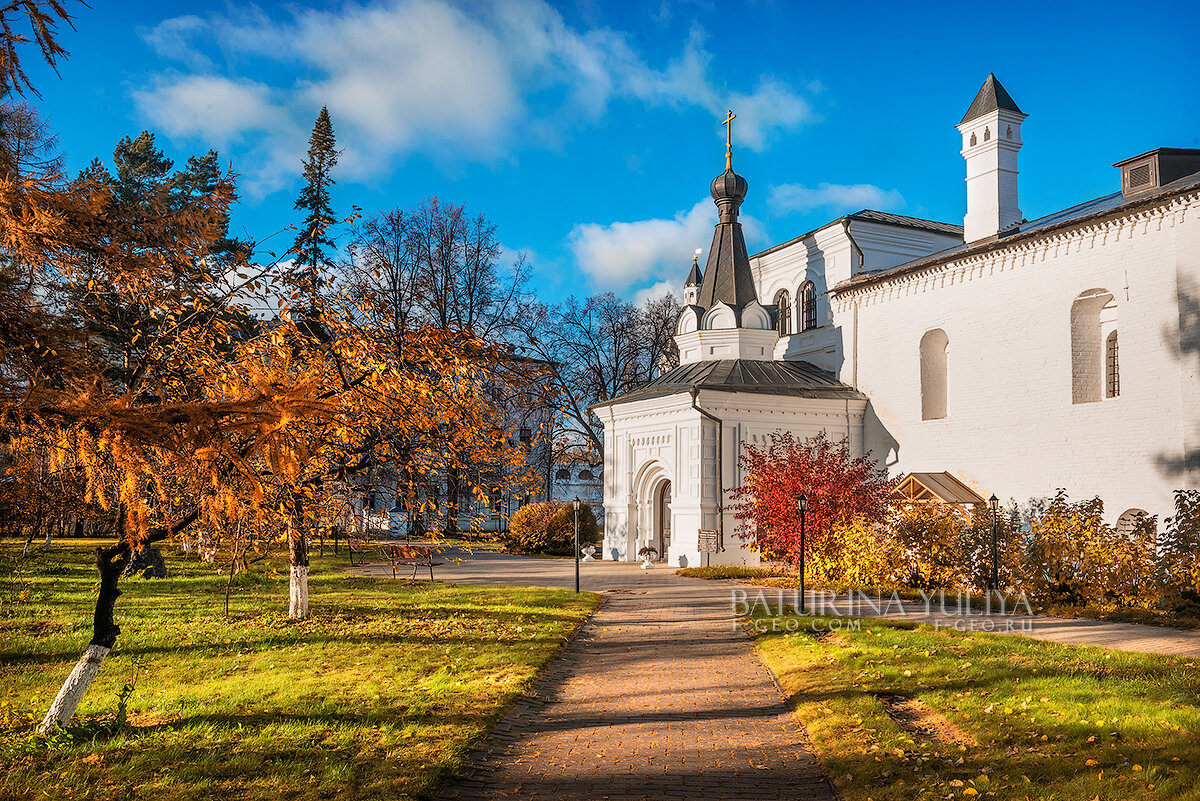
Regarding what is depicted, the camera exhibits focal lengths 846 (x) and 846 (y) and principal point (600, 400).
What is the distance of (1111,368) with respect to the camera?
18547mm

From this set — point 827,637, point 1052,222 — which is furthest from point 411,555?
point 1052,222

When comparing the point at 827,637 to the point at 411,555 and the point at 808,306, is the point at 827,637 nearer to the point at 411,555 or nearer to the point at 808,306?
the point at 411,555

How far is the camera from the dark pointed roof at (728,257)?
2620 cm

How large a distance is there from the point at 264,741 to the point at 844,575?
45.6 feet

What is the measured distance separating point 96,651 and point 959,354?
65.0 feet

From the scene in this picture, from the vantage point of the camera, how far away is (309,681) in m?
8.45

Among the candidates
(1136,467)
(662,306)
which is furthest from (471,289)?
(1136,467)

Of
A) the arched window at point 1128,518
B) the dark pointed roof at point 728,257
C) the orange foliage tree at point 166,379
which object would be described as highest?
the dark pointed roof at point 728,257

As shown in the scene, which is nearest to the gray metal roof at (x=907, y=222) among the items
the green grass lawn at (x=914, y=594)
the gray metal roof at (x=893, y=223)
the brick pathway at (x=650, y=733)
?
the gray metal roof at (x=893, y=223)

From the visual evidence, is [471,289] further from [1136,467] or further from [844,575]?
[1136,467]

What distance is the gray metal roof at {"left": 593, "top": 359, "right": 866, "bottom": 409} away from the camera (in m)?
23.3

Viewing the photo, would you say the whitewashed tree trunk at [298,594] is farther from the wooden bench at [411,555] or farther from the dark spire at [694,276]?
the dark spire at [694,276]

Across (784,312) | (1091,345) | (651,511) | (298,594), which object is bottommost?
(298,594)

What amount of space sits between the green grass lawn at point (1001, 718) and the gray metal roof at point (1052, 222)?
35.9ft
